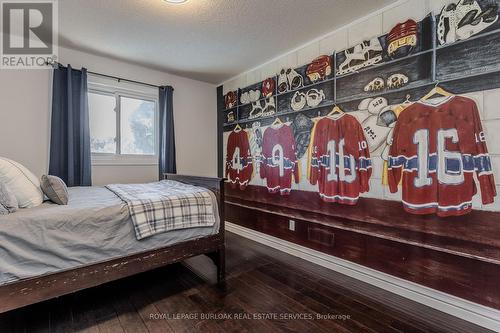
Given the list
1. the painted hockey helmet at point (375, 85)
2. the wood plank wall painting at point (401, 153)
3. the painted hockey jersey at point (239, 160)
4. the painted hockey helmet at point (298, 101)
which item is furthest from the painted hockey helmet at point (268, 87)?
the painted hockey helmet at point (375, 85)

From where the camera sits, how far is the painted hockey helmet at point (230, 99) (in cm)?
371

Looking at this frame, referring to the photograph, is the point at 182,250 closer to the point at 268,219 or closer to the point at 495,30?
the point at 268,219

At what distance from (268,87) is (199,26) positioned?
3.71ft

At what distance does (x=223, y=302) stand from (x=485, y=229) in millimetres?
1835

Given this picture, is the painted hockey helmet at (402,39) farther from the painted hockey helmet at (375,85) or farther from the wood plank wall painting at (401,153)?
the painted hockey helmet at (375,85)

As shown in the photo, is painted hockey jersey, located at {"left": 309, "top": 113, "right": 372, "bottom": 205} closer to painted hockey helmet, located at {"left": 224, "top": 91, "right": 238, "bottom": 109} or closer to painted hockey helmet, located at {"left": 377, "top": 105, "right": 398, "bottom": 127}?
painted hockey helmet, located at {"left": 377, "top": 105, "right": 398, "bottom": 127}

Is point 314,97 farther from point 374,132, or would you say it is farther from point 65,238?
point 65,238

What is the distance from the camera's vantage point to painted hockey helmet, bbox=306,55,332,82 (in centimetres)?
246

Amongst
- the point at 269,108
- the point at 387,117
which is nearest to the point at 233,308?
the point at 387,117

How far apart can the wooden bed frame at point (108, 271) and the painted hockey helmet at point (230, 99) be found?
5.80 feet

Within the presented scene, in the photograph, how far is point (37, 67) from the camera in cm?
264

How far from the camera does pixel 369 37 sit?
2.15 meters

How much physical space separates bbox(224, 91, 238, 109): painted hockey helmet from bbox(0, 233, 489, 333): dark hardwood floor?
95.7 inches

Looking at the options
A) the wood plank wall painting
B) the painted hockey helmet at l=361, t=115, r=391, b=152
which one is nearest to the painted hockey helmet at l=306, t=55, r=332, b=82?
the wood plank wall painting
